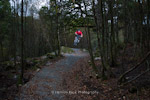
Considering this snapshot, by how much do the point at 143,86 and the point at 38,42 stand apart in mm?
23292

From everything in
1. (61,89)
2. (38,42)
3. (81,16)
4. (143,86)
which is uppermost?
(81,16)

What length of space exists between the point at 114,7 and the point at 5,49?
70.2 feet

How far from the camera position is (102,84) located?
7.74m

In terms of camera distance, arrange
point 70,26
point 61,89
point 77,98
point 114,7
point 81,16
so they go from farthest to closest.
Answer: point 70,26 → point 81,16 → point 114,7 → point 61,89 → point 77,98

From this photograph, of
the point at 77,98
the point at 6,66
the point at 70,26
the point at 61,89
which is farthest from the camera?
the point at 6,66

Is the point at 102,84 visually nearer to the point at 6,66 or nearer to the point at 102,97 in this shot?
the point at 102,97

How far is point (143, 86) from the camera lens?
6359mm

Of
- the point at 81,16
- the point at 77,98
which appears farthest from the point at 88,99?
the point at 81,16

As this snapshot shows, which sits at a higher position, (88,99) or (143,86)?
(143,86)

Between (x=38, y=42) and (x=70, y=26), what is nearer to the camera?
(x=70, y=26)

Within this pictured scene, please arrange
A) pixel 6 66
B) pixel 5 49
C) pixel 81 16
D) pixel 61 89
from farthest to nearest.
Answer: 1. pixel 5 49
2. pixel 6 66
3. pixel 81 16
4. pixel 61 89

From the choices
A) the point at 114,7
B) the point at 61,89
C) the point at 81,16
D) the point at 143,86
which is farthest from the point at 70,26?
the point at 143,86

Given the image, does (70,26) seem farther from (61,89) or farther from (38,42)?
(38,42)

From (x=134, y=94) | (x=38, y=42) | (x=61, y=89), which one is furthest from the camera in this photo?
(x=38, y=42)
